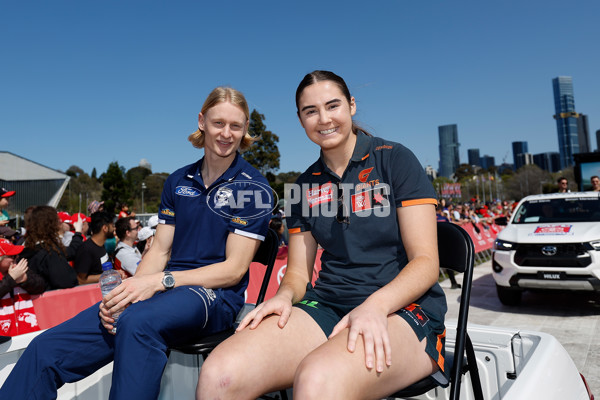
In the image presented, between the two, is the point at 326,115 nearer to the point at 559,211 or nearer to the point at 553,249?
the point at 553,249

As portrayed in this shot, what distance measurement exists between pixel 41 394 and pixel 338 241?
1433 millimetres

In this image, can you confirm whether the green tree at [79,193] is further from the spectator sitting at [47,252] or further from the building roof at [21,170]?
the spectator sitting at [47,252]

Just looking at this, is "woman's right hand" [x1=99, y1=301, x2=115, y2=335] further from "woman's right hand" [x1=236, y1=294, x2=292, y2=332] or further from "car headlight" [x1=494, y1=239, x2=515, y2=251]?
"car headlight" [x1=494, y1=239, x2=515, y2=251]

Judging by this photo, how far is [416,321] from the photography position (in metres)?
1.52

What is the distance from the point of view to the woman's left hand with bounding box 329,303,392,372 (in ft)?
4.25

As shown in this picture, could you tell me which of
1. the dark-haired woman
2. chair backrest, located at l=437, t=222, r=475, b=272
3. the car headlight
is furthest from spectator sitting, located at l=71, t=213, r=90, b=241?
chair backrest, located at l=437, t=222, r=475, b=272

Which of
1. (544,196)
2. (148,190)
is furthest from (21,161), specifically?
(544,196)

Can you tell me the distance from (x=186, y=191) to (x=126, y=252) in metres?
3.88

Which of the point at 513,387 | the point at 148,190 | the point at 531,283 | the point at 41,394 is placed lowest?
the point at 531,283

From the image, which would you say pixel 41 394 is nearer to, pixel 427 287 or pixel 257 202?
pixel 257 202

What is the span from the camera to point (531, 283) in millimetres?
5863

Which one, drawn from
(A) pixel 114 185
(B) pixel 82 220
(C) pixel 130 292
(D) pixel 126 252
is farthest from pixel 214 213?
(A) pixel 114 185

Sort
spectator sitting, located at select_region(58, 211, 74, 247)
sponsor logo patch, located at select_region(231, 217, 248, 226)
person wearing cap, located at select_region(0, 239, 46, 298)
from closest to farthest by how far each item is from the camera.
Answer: sponsor logo patch, located at select_region(231, 217, 248, 226)
person wearing cap, located at select_region(0, 239, 46, 298)
spectator sitting, located at select_region(58, 211, 74, 247)

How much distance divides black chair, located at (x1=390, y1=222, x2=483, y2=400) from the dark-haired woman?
0.05m
